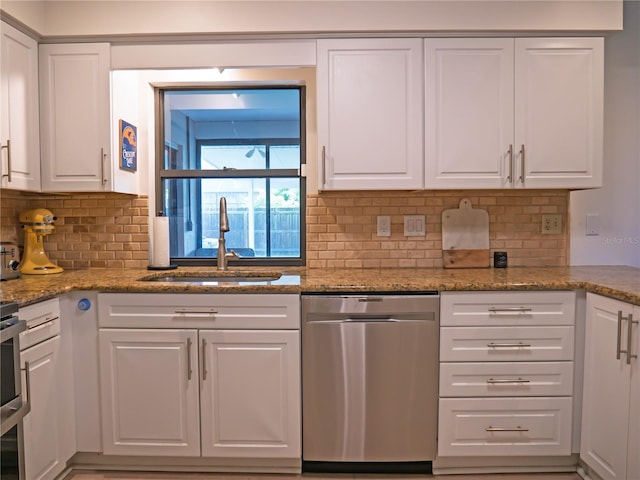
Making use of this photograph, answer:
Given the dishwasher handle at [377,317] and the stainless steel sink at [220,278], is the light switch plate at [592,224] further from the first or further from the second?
the stainless steel sink at [220,278]

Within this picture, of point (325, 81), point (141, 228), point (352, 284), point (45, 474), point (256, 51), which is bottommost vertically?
point (45, 474)

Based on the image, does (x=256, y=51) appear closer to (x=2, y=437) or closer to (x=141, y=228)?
(x=141, y=228)

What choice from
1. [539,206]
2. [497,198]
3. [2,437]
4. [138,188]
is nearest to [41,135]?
[138,188]

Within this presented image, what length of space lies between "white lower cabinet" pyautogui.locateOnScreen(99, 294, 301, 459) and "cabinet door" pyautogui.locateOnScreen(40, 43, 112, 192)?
0.79 m

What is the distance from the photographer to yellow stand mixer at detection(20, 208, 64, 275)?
2.37m

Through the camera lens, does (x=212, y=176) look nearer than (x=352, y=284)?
No

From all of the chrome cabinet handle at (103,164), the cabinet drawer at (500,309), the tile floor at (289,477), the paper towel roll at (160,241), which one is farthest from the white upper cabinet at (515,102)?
the chrome cabinet handle at (103,164)

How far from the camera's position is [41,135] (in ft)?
7.56

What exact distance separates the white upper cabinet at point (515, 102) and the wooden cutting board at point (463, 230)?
0.37 metres

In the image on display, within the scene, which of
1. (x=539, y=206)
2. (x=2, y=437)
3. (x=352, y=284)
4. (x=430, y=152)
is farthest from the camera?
(x=539, y=206)

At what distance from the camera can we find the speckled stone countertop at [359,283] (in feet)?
6.14

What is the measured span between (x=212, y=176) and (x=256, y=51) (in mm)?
808

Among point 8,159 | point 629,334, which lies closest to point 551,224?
point 629,334

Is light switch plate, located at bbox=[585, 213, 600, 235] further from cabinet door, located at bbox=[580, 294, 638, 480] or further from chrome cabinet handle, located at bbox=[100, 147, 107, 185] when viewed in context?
chrome cabinet handle, located at bbox=[100, 147, 107, 185]
